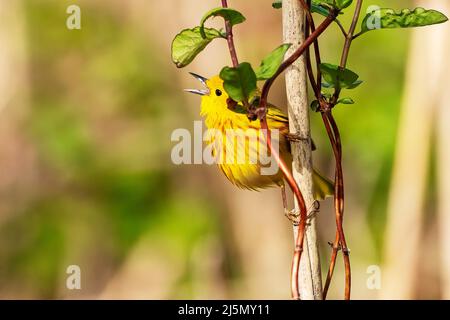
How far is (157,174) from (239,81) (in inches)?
101

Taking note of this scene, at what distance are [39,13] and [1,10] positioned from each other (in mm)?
318

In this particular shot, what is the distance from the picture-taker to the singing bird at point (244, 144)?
143 centimetres

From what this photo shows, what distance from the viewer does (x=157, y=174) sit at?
3367 millimetres

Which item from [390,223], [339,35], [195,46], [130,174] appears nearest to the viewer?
[195,46]

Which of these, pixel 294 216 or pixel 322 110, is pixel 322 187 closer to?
pixel 294 216

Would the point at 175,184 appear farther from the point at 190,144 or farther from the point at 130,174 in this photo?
the point at 190,144

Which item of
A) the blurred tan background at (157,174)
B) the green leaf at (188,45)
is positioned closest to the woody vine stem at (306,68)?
the green leaf at (188,45)

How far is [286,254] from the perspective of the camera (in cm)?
305

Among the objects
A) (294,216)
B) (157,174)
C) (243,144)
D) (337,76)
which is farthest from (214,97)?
(157,174)

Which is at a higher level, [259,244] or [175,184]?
[175,184]

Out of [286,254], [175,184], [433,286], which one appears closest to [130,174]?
[175,184]

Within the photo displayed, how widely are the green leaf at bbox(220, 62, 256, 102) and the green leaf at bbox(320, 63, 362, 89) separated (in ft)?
0.33

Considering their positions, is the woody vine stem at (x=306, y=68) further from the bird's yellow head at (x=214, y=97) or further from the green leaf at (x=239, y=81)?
the bird's yellow head at (x=214, y=97)

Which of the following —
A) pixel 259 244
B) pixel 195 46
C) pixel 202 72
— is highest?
pixel 202 72
